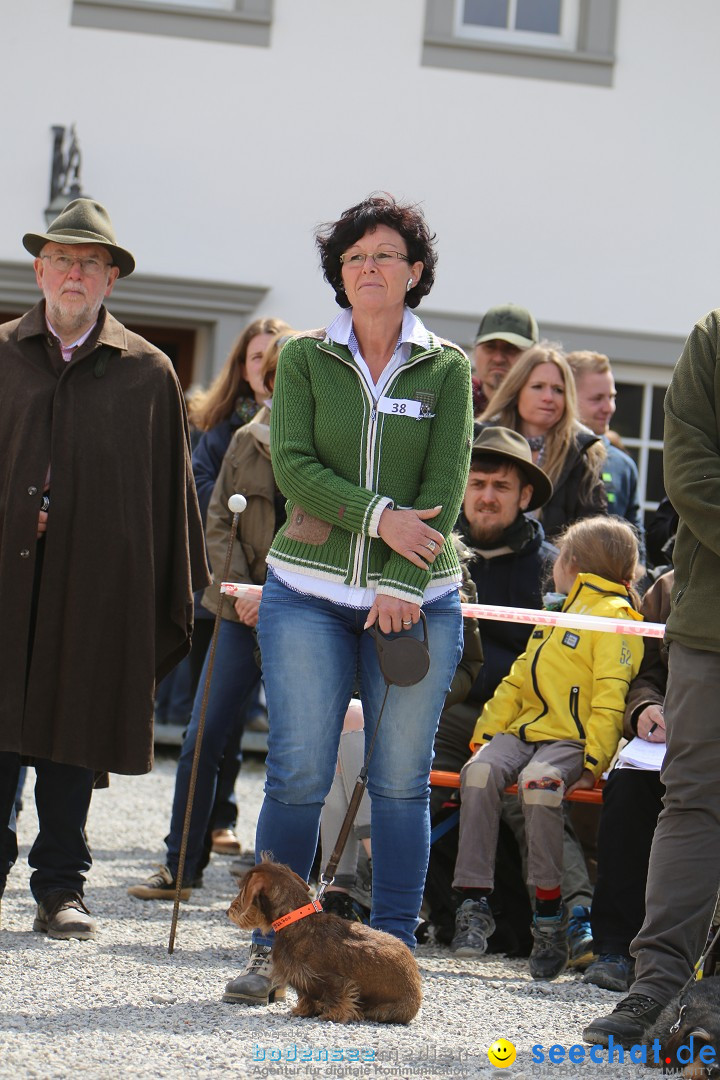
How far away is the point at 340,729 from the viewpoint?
4230 millimetres

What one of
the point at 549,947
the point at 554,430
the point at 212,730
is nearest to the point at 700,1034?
the point at 549,947

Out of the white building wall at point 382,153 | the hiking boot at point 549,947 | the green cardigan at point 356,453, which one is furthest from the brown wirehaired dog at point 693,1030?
the white building wall at point 382,153

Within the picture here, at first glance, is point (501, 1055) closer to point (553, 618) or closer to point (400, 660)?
point (400, 660)

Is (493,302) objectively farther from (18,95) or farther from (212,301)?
(18,95)

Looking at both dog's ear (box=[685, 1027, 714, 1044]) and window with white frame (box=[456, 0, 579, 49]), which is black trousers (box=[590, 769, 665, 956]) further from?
window with white frame (box=[456, 0, 579, 49])

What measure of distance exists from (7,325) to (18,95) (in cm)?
516

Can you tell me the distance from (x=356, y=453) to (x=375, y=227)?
2.07ft

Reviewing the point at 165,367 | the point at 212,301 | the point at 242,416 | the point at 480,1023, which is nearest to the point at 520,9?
the point at 212,301

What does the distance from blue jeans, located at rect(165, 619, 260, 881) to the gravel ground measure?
246 millimetres

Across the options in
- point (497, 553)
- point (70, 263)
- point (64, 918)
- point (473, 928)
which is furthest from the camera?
point (497, 553)

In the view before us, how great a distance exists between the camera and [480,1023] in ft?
13.3

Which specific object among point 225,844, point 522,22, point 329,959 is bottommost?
point 225,844

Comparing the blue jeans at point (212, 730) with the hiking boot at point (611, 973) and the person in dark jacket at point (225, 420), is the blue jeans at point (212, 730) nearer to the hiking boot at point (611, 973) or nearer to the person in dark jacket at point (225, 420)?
the person in dark jacket at point (225, 420)

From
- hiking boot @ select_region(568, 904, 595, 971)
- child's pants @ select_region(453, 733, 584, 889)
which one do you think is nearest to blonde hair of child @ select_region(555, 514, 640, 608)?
child's pants @ select_region(453, 733, 584, 889)
